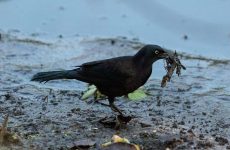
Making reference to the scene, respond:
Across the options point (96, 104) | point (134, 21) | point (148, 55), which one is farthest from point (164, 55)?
point (134, 21)

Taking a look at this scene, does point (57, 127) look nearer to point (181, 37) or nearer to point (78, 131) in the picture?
point (78, 131)

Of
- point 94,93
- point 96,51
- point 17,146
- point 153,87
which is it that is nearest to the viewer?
point 17,146

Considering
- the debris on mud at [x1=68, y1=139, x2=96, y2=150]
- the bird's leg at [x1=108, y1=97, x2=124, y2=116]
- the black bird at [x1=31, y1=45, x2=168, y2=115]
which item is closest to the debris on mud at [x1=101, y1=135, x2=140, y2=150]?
the debris on mud at [x1=68, y1=139, x2=96, y2=150]

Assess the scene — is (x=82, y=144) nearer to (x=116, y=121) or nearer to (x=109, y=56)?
(x=116, y=121)

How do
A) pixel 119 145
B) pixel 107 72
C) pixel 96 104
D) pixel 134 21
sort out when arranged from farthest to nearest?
pixel 134 21, pixel 96 104, pixel 107 72, pixel 119 145

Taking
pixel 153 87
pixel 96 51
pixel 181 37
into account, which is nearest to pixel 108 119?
pixel 153 87

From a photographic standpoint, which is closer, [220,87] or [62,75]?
[62,75]
